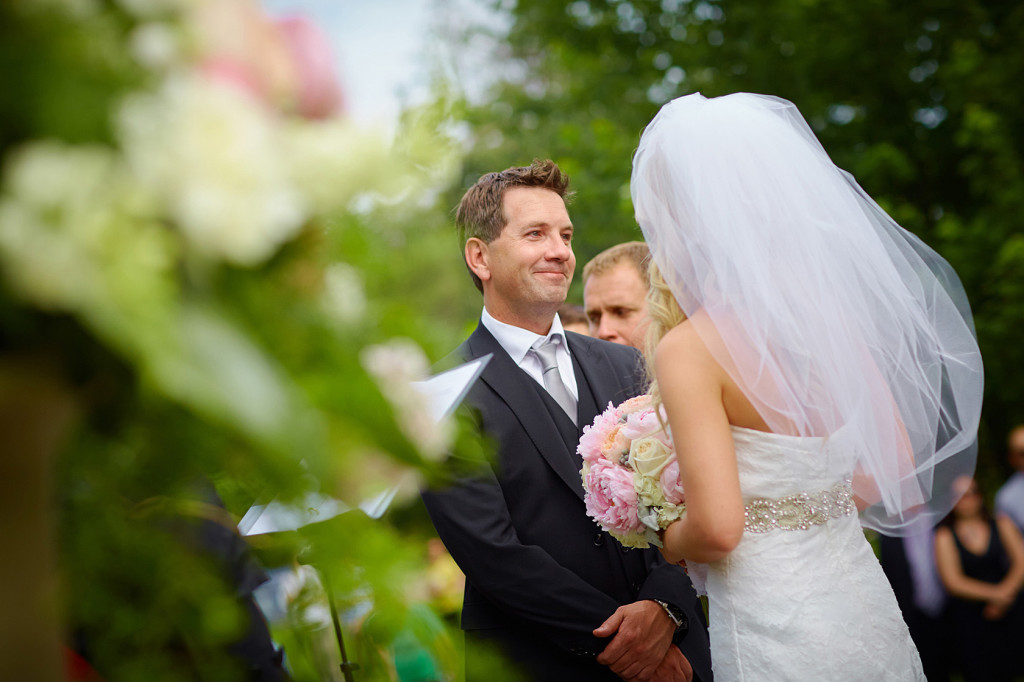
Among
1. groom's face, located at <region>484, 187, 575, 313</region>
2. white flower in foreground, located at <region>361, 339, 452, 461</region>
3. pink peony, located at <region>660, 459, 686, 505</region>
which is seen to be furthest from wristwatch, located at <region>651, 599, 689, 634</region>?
white flower in foreground, located at <region>361, 339, 452, 461</region>

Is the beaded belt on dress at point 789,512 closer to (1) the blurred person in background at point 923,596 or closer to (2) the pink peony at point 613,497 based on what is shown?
(2) the pink peony at point 613,497

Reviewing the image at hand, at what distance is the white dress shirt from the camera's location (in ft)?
11.7

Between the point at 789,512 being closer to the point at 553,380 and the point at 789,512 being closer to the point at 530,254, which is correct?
the point at 553,380

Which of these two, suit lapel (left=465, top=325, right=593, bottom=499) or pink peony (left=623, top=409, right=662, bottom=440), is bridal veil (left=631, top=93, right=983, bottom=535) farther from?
suit lapel (left=465, top=325, right=593, bottom=499)

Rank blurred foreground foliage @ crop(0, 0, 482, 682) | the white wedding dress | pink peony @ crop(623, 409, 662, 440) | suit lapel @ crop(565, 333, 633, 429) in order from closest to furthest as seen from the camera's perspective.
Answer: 1. blurred foreground foliage @ crop(0, 0, 482, 682)
2. the white wedding dress
3. pink peony @ crop(623, 409, 662, 440)
4. suit lapel @ crop(565, 333, 633, 429)

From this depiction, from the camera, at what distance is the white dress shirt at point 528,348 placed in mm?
3568

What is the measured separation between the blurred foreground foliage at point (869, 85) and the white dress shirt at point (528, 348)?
218 inches

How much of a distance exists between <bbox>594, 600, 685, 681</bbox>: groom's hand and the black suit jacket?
6 cm

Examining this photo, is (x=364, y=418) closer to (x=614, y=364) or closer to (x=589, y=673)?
(x=589, y=673)

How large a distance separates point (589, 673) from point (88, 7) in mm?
2882

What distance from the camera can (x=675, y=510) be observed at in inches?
103

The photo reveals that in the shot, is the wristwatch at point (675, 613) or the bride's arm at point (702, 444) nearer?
the bride's arm at point (702, 444)

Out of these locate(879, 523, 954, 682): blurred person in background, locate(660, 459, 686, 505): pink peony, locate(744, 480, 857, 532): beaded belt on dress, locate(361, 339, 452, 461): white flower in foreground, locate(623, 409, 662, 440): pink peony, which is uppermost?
locate(361, 339, 452, 461): white flower in foreground

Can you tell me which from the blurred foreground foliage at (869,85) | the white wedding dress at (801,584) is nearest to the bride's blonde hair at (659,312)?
the white wedding dress at (801,584)
